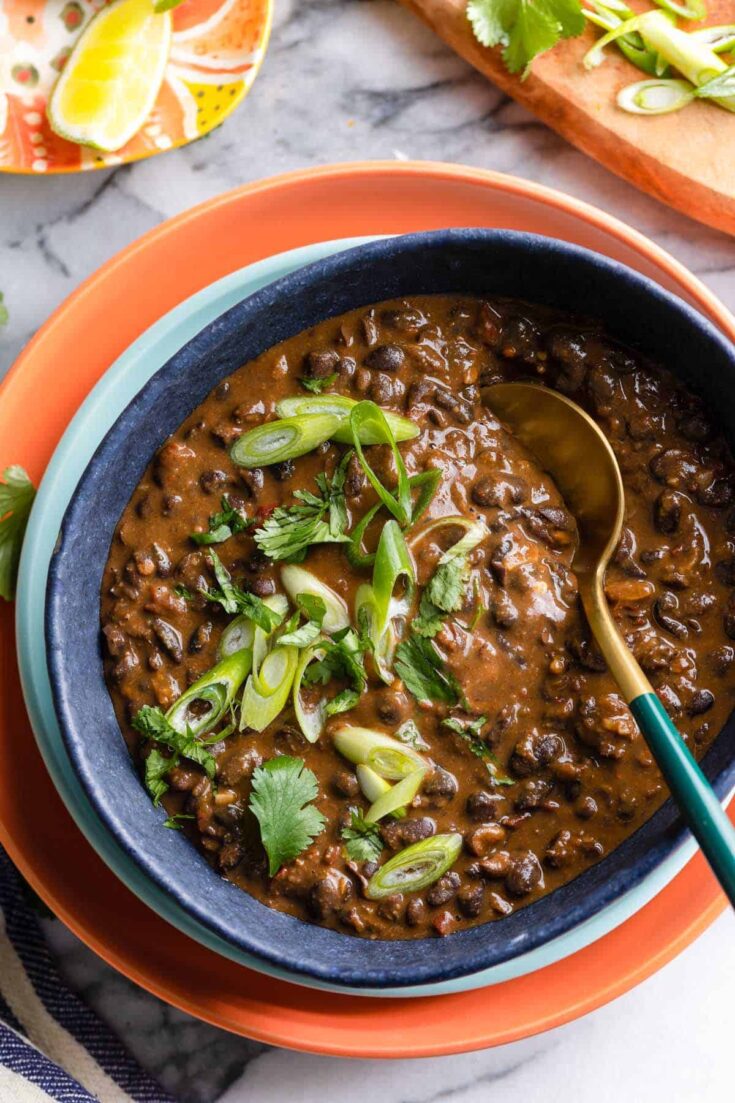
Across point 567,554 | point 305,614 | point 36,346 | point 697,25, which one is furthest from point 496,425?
point 697,25

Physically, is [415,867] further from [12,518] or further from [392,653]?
[12,518]

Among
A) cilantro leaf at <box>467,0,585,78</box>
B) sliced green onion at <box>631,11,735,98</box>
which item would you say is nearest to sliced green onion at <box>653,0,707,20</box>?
sliced green onion at <box>631,11,735,98</box>

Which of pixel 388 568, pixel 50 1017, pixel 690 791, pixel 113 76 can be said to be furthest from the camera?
pixel 113 76

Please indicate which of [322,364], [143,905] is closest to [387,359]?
[322,364]

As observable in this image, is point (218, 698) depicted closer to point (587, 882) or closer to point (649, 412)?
point (587, 882)

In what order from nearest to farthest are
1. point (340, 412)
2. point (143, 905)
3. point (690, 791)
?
point (690, 791)
point (340, 412)
point (143, 905)

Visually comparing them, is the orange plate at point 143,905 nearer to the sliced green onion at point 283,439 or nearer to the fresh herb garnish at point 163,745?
the fresh herb garnish at point 163,745
